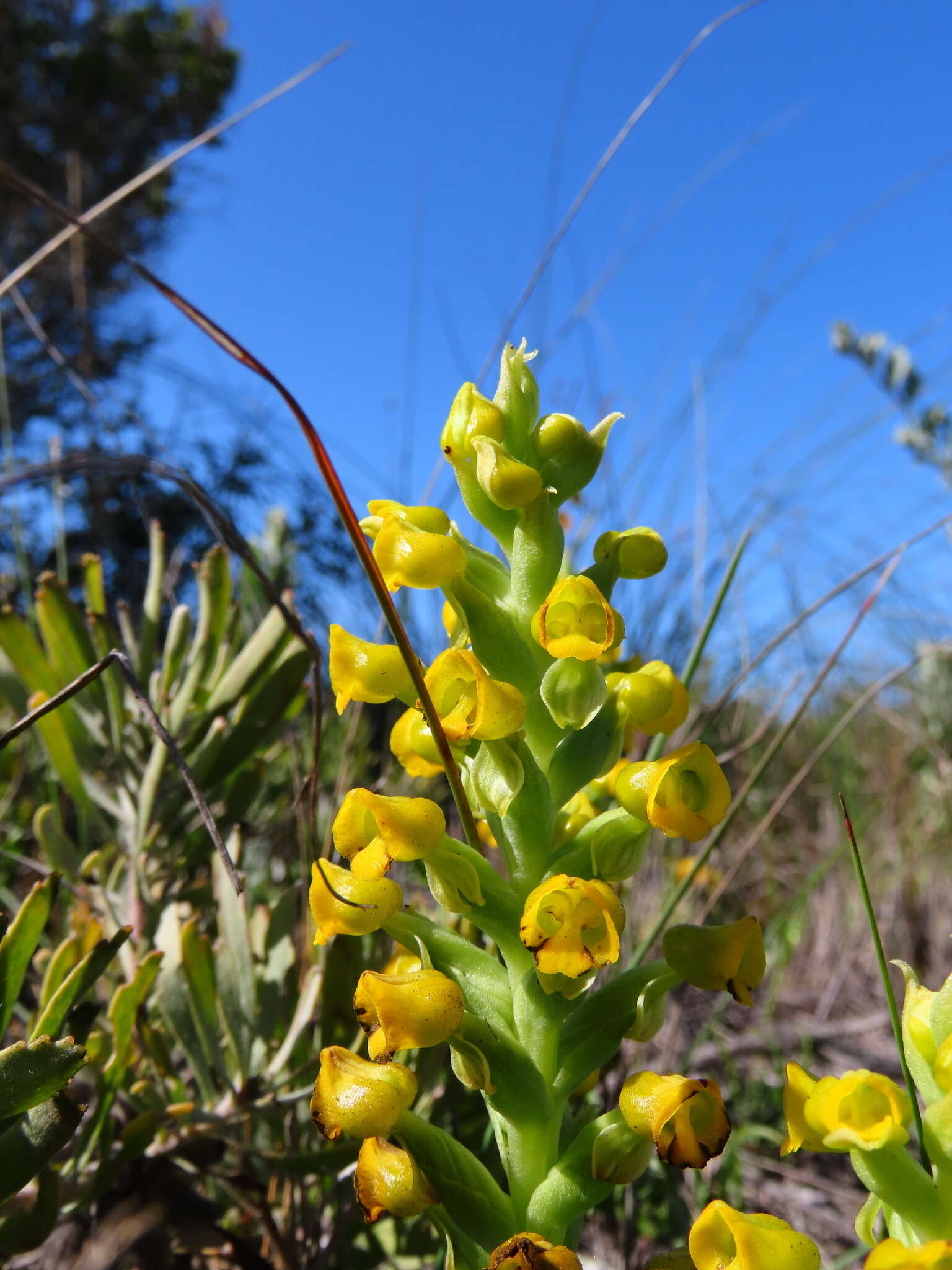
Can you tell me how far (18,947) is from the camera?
779 mm

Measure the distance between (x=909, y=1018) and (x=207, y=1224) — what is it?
72 centimetres

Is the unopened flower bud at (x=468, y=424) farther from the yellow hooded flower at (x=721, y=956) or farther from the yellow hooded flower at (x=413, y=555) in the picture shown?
the yellow hooded flower at (x=721, y=956)

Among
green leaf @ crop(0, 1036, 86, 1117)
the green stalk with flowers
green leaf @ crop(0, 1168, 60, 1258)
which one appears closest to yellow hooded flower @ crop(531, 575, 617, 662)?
the green stalk with flowers

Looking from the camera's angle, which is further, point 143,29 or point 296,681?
point 143,29

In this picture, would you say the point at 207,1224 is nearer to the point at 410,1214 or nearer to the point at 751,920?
the point at 410,1214

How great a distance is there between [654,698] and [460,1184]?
42 centimetres

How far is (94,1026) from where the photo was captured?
1.11m

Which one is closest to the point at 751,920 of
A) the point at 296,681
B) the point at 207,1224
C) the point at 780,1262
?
the point at 780,1262

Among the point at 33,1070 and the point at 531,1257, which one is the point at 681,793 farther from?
the point at 33,1070

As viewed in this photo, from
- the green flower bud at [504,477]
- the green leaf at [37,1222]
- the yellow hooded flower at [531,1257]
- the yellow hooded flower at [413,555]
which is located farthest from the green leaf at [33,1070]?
the green flower bud at [504,477]

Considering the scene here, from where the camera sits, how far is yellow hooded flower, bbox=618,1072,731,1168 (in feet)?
2.14

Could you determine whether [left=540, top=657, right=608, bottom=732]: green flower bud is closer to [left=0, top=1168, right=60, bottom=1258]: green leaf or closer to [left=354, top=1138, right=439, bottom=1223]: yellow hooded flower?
[left=354, top=1138, right=439, bottom=1223]: yellow hooded flower

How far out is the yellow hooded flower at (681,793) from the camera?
0.71 m

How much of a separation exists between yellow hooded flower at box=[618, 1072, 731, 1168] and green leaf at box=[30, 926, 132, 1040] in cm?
44
